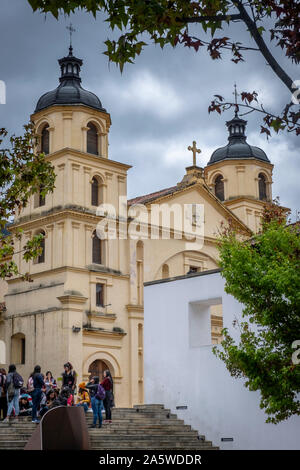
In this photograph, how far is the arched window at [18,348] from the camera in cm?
3212

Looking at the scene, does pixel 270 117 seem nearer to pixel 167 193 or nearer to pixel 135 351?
pixel 135 351

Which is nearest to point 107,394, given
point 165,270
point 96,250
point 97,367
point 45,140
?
point 97,367

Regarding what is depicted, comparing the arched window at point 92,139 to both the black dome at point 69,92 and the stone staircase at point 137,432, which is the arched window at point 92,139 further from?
the stone staircase at point 137,432

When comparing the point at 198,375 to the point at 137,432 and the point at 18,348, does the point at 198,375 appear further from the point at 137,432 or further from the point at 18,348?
the point at 18,348

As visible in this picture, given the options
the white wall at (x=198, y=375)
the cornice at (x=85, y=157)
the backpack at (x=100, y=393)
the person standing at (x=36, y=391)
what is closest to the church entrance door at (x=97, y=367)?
the cornice at (x=85, y=157)

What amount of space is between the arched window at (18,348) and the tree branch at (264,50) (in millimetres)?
27691

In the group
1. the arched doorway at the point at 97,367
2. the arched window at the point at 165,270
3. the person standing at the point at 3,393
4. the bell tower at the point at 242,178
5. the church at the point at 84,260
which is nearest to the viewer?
the person standing at the point at 3,393

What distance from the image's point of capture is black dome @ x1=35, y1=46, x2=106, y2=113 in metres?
33.7

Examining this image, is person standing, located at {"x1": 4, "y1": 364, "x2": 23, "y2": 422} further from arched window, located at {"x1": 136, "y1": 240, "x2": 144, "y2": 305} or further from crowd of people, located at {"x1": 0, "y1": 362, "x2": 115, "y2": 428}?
arched window, located at {"x1": 136, "y1": 240, "x2": 144, "y2": 305}

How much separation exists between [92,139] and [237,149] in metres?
11.0

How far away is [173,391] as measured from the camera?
782 inches

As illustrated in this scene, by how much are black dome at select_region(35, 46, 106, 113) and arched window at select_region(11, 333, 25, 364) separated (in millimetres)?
10705
